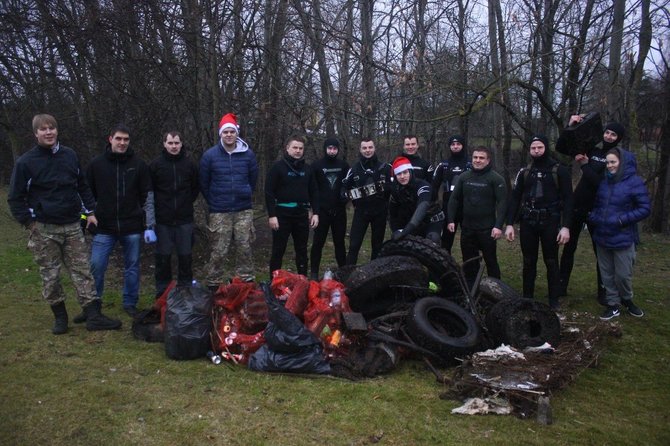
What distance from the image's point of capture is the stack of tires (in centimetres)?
460

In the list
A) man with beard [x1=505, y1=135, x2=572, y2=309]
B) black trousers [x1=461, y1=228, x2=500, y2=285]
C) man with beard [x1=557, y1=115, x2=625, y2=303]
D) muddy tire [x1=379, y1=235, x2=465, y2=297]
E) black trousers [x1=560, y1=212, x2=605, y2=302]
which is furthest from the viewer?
black trousers [x1=560, y1=212, x2=605, y2=302]

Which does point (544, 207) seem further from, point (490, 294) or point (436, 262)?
point (436, 262)

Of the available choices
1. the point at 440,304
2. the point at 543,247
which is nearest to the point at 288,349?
the point at 440,304

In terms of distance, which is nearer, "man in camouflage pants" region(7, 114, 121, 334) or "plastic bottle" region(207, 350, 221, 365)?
"plastic bottle" region(207, 350, 221, 365)

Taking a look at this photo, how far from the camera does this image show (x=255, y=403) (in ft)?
12.6

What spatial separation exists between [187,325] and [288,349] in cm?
95

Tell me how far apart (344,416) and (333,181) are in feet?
12.2

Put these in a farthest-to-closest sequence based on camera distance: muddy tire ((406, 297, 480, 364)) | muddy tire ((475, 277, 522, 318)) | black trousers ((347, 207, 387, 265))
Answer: black trousers ((347, 207, 387, 265))
muddy tire ((475, 277, 522, 318))
muddy tire ((406, 297, 480, 364))

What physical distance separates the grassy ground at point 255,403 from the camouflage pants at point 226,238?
48.7 inches

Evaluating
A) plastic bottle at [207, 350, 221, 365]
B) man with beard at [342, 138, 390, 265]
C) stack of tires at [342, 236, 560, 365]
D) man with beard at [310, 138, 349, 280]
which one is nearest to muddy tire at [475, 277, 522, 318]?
stack of tires at [342, 236, 560, 365]

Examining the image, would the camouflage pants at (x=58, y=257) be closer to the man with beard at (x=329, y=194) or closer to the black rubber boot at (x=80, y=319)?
the black rubber boot at (x=80, y=319)

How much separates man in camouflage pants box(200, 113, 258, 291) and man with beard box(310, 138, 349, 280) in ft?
3.17

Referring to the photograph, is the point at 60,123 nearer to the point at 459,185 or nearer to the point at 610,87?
the point at 459,185

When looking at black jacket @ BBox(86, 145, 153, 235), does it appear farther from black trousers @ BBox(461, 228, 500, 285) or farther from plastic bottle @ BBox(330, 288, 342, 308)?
black trousers @ BBox(461, 228, 500, 285)
